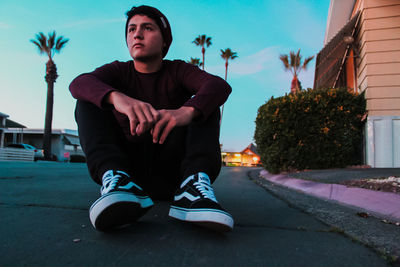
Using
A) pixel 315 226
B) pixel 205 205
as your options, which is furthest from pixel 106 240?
pixel 315 226

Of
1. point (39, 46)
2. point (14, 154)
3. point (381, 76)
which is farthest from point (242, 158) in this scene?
point (381, 76)

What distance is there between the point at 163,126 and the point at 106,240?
0.54 metres

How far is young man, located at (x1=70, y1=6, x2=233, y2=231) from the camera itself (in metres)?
1.15

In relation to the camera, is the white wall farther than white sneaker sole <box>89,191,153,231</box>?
Yes

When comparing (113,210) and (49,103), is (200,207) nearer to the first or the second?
(113,210)

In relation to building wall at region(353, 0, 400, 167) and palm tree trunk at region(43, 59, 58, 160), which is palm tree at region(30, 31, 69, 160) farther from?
building wall at region(353, 0, 400, 167)

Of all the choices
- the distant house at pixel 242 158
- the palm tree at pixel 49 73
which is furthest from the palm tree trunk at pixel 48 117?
the distant house at pixel 242 158

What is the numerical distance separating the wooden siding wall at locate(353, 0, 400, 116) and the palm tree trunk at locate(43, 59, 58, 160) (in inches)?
893

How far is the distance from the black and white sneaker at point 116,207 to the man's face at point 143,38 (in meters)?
0.91

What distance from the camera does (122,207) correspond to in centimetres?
108

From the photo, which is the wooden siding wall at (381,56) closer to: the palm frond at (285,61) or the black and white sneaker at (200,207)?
the black and white sneaker at (200,207)

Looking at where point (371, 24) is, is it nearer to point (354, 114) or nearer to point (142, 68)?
point (354, 114)

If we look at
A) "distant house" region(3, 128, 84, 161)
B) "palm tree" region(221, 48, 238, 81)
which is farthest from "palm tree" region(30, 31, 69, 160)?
"palm tree" region(221, 48, 238, 81)

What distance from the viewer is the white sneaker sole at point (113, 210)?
1056mm
